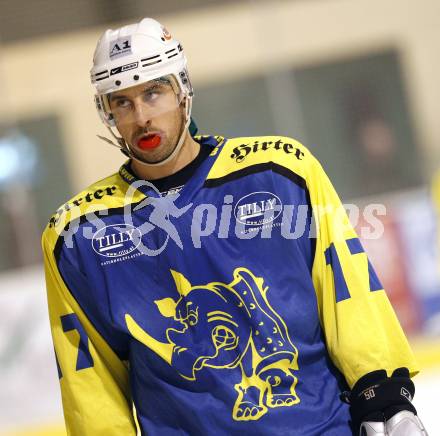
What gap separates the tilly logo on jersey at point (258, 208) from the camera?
7.20 feet

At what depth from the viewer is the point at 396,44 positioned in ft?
27.1

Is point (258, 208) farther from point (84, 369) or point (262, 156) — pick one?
point (84, 369)

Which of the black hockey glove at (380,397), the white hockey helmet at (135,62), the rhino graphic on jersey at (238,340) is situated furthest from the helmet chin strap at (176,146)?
the black hockey glove at (380,397)

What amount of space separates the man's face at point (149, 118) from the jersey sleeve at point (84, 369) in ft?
0.96

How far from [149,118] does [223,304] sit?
415 mm

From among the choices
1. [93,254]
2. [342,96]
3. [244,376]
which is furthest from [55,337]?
[342,96]

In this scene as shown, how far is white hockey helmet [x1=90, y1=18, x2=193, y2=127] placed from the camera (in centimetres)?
224

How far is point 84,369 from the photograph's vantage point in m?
2.30

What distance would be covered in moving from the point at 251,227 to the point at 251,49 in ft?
19.3

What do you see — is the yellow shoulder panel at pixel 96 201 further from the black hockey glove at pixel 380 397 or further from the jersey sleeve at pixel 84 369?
the black hockey glove at pixel 380 397

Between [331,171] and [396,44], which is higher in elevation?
[396,44]

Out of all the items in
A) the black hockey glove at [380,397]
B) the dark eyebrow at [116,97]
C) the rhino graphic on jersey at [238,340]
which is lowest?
the black hockey glove at [380,397]

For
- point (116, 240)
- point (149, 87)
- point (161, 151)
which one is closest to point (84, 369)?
point (116, 240)

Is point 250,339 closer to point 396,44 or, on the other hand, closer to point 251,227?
point 251,227
